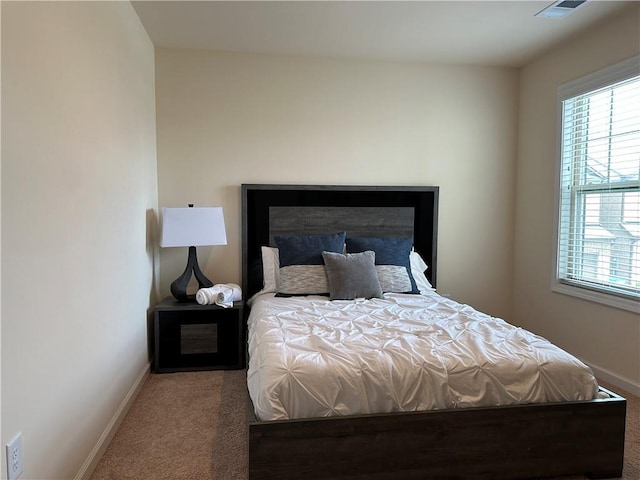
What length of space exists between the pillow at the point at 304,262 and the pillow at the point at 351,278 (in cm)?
13

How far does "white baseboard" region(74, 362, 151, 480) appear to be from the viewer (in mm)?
1862

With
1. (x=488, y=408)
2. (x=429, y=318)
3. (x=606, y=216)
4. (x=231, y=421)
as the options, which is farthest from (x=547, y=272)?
(x=231, y=421)

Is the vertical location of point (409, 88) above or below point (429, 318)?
above

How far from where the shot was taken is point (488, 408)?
180cm

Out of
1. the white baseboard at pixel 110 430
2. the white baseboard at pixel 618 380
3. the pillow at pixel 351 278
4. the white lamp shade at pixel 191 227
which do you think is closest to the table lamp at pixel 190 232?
the white lamp shade at pixel 191 227

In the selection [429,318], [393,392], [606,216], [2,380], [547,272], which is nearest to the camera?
[2,380]

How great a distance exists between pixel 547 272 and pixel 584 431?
6.40ft

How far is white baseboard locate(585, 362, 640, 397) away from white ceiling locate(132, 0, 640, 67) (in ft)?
8.04

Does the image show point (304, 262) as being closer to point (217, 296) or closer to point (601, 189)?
point (217, 296)

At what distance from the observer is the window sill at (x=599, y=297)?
2.78 m

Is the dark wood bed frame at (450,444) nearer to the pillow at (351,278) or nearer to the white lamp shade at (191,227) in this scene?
the pillow at (351,278)

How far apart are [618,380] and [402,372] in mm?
2053

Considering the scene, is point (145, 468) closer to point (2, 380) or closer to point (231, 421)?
point (231, 421)

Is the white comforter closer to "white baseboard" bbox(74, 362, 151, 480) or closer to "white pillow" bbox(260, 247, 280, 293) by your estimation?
"white baseboard" bbox(74, 362, 151, 480)
